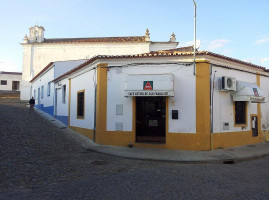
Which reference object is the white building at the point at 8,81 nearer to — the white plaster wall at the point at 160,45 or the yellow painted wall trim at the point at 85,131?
the white plaster wall at the point at 160,45

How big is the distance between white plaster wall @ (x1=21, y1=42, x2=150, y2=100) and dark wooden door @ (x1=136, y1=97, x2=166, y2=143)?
22.7 metres

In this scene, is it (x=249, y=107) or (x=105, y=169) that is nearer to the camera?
(x=105, y=169)

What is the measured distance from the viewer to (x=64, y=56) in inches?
1329

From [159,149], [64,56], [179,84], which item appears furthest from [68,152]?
[64,56]

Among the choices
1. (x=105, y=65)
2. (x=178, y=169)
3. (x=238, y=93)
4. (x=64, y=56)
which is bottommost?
(x=178, y=169)

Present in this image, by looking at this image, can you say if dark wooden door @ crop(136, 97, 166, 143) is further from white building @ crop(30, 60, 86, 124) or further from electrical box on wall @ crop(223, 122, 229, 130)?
white building @ crop(30, 60, 86, 124)

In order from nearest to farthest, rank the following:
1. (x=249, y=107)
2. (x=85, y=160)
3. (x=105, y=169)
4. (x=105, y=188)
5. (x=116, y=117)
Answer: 1. (x=105, y=188)
2. (x=105, y=169)
3. (x=85, y=160)
4. (x=116, y=117)
5. (x=249, y=107)

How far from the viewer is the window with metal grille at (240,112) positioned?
36.0 ft

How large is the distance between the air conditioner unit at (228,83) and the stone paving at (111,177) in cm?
302

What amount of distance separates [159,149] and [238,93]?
4.23 meters

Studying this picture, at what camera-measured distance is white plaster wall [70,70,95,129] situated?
1128 centimetres

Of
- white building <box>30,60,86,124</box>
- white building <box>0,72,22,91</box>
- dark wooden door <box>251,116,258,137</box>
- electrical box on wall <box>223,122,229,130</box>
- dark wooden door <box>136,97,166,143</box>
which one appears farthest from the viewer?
white building <box>0,72,22,91</box>

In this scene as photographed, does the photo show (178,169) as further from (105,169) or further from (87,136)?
(87,136)

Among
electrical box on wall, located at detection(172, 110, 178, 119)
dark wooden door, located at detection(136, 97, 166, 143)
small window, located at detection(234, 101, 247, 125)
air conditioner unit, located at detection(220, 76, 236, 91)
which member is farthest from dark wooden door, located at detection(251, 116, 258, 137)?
dark wooden door, located at detection(136, 97, 166, 143)
